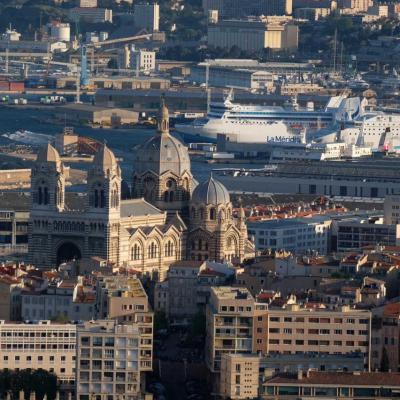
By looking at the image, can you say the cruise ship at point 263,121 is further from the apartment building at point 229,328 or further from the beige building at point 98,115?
the apartment building at point 229,328

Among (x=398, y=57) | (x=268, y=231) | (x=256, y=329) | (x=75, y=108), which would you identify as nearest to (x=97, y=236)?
(x=268, y=231)

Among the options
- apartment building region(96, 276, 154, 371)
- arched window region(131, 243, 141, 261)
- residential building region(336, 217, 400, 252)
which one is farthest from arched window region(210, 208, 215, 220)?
apartment building region(96, 276, 154, 371)

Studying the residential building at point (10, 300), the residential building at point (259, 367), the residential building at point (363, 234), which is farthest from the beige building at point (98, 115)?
the residential building at point (259, 367)

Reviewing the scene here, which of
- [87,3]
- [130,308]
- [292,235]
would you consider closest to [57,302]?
[130,308]

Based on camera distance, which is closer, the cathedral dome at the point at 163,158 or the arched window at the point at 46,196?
the arched window at the point at 46,196

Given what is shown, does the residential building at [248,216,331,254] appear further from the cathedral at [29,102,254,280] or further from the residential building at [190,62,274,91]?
the residential building at [190,62,274,91]

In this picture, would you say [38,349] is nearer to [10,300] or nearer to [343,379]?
[343,379]
